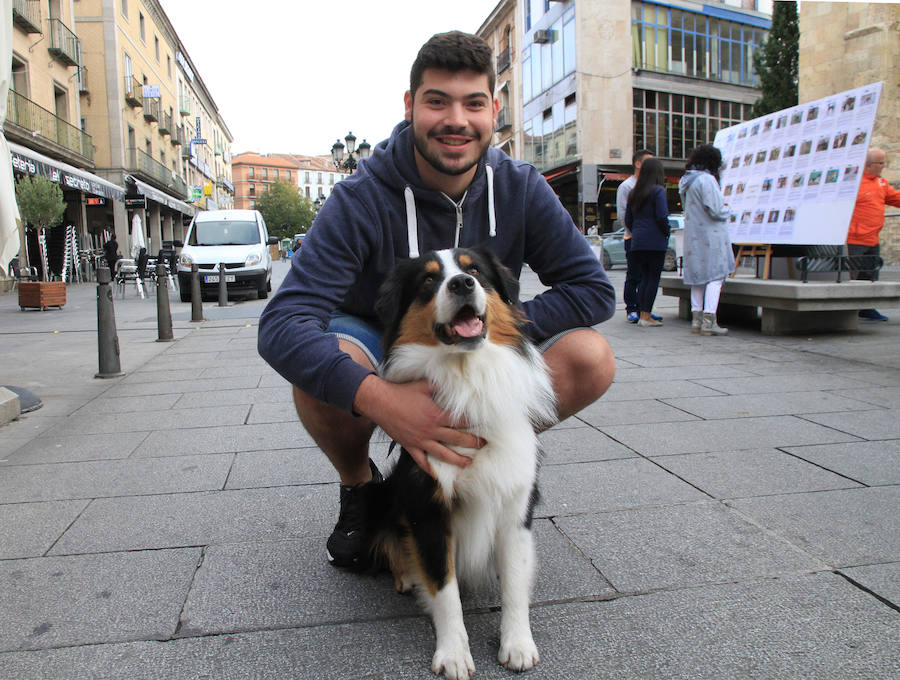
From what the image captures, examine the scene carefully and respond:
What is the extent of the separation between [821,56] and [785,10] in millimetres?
11982

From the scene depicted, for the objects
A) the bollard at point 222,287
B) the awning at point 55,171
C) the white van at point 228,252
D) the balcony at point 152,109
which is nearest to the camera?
the bollard at point 222,287

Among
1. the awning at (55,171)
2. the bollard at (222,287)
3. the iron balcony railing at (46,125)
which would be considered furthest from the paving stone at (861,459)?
the iron balcony railing at (46,125)

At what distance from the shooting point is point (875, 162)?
7477 millimetres

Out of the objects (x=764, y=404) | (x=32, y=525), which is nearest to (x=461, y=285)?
(x=32, y=525)

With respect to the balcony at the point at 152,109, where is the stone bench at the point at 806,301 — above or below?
below

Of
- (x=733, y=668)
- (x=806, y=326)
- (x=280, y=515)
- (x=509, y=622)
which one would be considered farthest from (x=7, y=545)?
(x=806, y=326)

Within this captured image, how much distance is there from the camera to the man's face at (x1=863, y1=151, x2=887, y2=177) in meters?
7.43

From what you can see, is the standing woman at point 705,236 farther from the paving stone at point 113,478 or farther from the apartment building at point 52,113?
the apartment building at point 52,113

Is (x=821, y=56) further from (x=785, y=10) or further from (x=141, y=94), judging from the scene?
(x=141, y=94)

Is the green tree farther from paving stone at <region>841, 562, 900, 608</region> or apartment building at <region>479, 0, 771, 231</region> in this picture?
paving stone at <region>841, 562, 900, 608</region>

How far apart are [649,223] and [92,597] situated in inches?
266

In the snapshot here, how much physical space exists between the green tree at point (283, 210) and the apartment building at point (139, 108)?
34.3 metres

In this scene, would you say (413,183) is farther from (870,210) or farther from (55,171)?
(55,171)

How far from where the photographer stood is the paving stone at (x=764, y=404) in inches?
158
